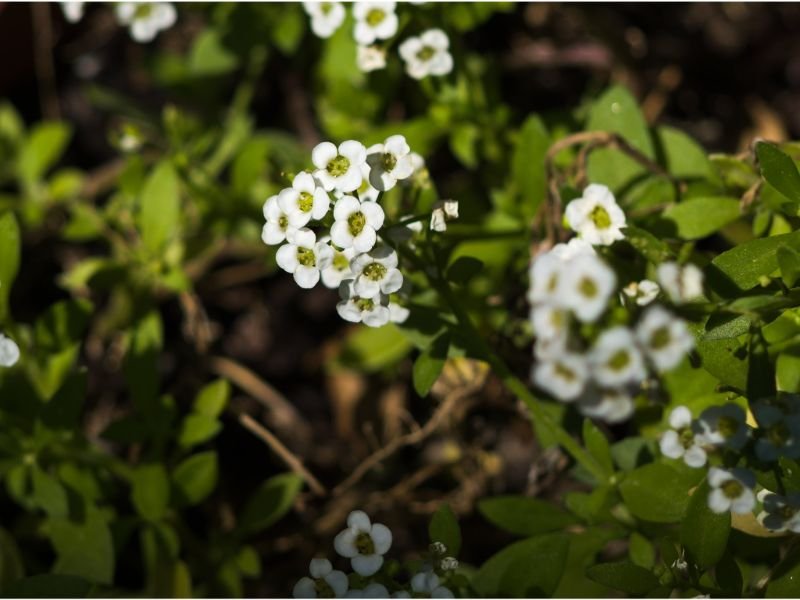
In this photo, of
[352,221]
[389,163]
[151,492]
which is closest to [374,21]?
[389,163]

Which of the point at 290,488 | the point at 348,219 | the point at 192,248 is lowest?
the point at 290,488

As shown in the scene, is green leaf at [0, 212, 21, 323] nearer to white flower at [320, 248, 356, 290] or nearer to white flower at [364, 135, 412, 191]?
white flower at [320, 248, 356, 290]

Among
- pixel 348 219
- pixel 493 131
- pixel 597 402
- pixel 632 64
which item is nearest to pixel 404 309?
pixel 348 219


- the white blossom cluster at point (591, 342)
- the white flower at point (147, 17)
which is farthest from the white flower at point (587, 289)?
the white flower at point (147, 17)

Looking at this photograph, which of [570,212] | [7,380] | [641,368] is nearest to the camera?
[641,368]

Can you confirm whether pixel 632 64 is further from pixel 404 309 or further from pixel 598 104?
pixel 404 309

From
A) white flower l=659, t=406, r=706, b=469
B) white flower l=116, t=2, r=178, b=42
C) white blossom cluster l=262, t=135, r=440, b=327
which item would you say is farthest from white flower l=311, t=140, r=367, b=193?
white flower l=116, t=2, r=178, b=42
